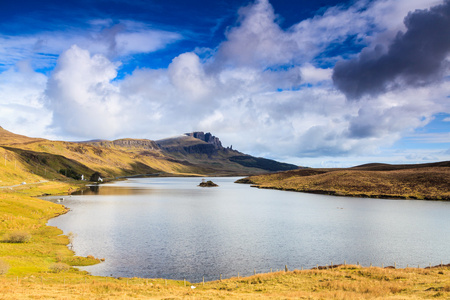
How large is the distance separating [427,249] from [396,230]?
17243 mm

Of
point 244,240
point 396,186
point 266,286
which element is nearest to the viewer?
point 266,286

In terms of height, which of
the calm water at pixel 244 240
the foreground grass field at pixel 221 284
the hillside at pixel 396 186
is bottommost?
the calm water at pixel 244 240

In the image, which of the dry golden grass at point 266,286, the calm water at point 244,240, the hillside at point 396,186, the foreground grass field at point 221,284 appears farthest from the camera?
the hillside at point 396,186

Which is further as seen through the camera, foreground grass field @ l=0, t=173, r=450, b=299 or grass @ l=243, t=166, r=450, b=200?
grass @ l=243, t=166, r=450, b=200

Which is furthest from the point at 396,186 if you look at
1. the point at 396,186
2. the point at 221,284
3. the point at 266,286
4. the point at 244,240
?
the point at 221,284

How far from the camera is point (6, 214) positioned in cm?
7800

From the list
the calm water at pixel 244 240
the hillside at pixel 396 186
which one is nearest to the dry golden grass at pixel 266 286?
the calm water at pixel 244 240

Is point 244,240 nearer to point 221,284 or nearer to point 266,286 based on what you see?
point 221,284

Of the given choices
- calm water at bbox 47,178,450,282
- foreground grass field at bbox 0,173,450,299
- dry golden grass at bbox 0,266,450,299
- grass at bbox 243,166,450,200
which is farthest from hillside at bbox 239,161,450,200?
dry golden grass at bbox 0,266,450,299

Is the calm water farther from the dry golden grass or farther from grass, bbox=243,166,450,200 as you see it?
grass, bbox=243,166,450,200

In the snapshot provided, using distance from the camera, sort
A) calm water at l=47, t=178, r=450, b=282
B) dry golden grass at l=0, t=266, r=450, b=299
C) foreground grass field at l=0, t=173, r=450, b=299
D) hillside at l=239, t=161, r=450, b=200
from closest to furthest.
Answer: dry golden grass at l=0, t=266, r=450, b=299, foreground grass field at l=0, t=173, r=450, b=299, calm water at l=47, t=178, r=450, b=282, hillside at l=239, t=161, r=450, b=200

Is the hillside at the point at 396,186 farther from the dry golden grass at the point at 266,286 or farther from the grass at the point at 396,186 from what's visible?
the dry golden grass at the point at 266,286

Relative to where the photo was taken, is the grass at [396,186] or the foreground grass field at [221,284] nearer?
the foreground grass field at [221,284]

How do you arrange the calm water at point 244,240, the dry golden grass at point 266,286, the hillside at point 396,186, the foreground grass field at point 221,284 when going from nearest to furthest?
1. the dry golden grass at point 266,286
2. the foreground grass field at point 221,284
3. the calm water at point 244,240
4. the hillside at point 396,186
